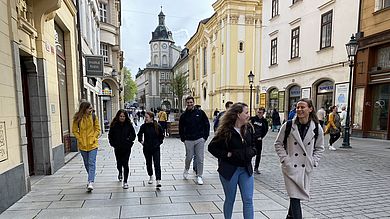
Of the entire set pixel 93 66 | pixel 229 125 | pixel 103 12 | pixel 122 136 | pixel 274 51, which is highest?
pixel 103 12

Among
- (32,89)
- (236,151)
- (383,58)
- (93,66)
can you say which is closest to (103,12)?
(93,66)

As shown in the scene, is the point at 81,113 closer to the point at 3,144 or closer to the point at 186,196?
the point at 3,144

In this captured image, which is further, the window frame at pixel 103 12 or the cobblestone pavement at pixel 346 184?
the window frame at pixel 103 12

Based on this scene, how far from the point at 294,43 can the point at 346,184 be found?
15.7 m

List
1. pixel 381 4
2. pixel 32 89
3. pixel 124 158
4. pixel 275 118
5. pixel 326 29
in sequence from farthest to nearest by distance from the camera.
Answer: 1. pixel 275 118
2. pixel 326 29
3. pixel 381 4
4. pixel 32 89
5. pixel 124 158

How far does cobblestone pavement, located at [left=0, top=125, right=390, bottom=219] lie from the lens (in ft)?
13.3

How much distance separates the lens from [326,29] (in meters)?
16.1

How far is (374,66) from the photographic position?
12.8 meters

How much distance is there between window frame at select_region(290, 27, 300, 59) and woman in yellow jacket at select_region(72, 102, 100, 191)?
17024 mm

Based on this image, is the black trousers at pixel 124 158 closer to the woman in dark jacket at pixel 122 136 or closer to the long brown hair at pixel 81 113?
the woman in dark jacket at pixel 122 136

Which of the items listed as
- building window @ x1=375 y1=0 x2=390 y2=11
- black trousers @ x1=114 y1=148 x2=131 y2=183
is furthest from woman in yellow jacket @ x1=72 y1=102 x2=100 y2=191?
Answer: building window @ x1=375 y1=0 x2=390 y2=11

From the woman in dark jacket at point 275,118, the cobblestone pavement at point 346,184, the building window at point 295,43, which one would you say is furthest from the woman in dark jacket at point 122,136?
the building window at point 295,43

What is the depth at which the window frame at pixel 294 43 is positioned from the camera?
1878cm

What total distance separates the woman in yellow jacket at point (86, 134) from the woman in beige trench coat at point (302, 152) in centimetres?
374
